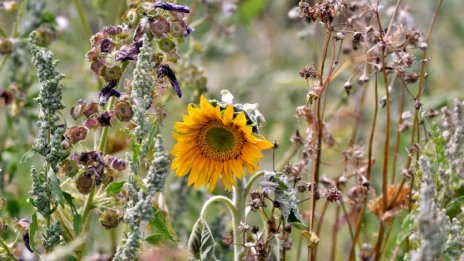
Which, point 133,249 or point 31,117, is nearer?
point 133,249

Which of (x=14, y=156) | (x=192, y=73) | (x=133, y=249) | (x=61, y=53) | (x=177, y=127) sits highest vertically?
(x=61, y=53)

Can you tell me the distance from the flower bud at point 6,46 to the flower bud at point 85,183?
1.65ft

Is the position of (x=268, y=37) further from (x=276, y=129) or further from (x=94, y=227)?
(x=94, y=227)

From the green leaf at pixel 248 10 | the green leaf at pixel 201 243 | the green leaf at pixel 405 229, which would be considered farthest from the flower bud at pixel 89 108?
the green leaf at pixel 248 10

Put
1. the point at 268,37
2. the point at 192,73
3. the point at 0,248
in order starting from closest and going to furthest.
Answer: the point at 0,248 → the point at 192,73 → the point at 268,37

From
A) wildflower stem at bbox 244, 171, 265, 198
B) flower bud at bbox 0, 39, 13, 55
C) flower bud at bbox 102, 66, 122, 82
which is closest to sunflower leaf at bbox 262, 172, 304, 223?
wildflower stem at bbox 244, 171, 265, 198

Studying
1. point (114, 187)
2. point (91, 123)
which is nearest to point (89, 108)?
point (91, 123)

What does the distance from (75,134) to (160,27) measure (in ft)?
0.62

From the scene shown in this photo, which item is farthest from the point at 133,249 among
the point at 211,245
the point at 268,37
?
the point at 268,37

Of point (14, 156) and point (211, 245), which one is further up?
point (14, 156)

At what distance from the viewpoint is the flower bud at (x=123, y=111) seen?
1.11 metres

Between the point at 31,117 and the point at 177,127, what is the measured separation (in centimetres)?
67

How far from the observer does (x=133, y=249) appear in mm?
975

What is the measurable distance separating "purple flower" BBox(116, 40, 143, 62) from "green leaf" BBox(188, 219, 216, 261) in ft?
0.84
